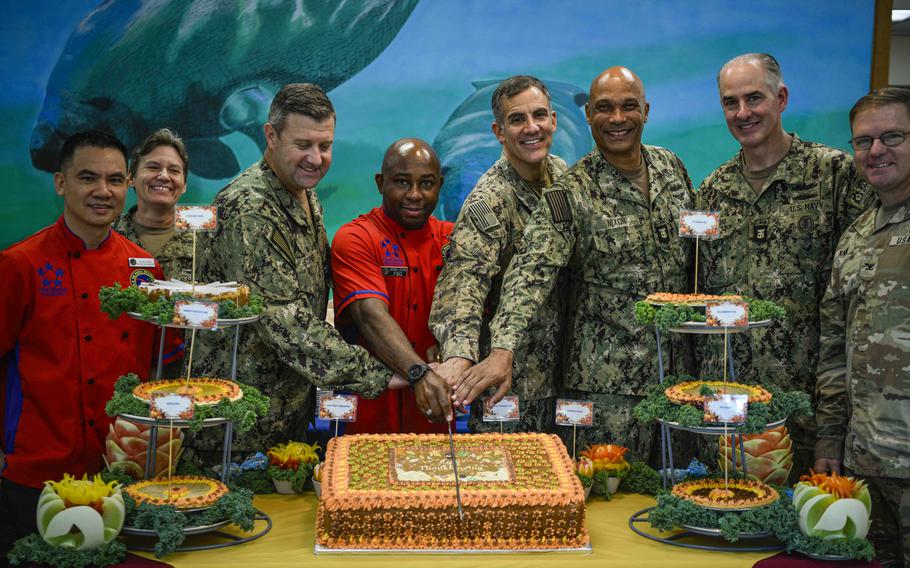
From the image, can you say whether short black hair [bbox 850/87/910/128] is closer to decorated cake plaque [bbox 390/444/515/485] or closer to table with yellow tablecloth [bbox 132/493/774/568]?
table with yellow tablecloth [bbox 132/493/774/568]

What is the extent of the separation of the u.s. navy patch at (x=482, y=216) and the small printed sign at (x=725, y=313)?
49.4 inches

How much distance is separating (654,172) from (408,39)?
3.02 m

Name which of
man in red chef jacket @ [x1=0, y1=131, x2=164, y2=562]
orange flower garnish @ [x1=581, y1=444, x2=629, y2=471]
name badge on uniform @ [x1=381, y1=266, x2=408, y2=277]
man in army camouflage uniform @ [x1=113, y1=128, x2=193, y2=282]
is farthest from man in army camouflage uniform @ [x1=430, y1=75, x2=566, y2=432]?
man in army camouflage uniform @ [x1=113, y1=128, x2=193, y2=282]

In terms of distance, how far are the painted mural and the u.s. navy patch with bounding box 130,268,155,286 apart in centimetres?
272

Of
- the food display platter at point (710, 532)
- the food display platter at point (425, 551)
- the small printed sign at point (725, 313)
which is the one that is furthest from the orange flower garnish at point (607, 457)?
the small printed sign at point (725, 313)

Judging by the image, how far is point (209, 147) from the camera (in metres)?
5.97

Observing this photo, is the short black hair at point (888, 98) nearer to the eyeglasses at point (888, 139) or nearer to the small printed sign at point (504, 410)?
→ the eyeglasses at point (888, 139)

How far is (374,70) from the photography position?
6.03m

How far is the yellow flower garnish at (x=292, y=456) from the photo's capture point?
10.3 ft

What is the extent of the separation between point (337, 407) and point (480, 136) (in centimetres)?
336

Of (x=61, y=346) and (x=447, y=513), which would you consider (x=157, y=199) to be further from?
(x=447, y=513)

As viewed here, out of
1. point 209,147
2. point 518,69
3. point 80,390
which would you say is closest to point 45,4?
point 209,147

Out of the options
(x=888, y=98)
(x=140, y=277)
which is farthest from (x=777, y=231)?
(x=140, y=277)

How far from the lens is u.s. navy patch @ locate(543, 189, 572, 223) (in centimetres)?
344
